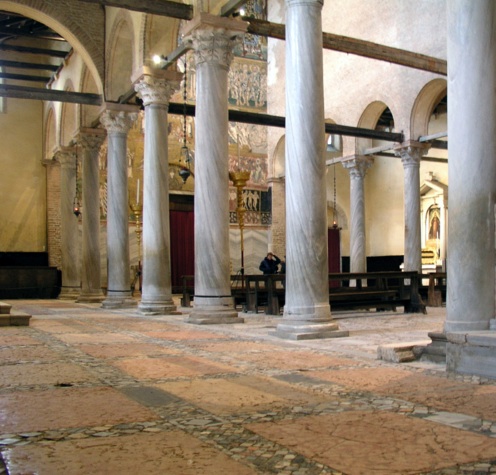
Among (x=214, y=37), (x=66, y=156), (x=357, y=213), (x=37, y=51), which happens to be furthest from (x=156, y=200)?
(x=66, y=156)

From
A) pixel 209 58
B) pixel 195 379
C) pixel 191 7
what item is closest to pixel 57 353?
pixel 195 379

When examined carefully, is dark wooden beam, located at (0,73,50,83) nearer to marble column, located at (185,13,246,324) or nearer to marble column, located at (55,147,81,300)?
marble column, located at (55,147,81,300)

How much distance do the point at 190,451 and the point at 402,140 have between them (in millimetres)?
18394

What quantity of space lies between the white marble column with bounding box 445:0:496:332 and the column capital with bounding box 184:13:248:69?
5808 millimetres

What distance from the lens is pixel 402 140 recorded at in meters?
20.4

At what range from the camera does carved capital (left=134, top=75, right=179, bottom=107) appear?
538 inches

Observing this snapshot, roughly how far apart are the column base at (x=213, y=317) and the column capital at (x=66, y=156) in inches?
540

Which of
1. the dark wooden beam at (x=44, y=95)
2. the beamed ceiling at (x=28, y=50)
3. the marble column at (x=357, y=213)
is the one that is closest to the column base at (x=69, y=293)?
the beamed ceiling at (x=28, y=50)

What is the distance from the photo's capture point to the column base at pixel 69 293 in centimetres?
2252

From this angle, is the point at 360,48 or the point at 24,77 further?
the point at 24,77

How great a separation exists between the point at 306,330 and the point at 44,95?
10.7 m

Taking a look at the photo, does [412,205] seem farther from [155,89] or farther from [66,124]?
[66,124]

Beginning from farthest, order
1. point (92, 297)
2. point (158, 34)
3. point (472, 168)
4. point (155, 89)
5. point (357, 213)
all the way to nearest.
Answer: point (357, 213), point (92, 297), point (158, 34), point (155, 89), point (472, 168)

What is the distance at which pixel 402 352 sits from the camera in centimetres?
632
